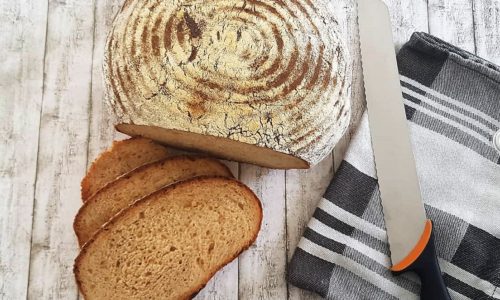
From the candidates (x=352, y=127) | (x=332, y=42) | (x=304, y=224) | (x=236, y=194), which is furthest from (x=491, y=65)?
(x=236, y=194)

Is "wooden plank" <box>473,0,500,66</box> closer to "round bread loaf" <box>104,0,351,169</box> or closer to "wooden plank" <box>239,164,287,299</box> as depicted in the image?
"round bread loaf" <box>104,0,351,169</box>

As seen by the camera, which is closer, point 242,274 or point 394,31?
point 242,274

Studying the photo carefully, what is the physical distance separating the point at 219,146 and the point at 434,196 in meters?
0.53

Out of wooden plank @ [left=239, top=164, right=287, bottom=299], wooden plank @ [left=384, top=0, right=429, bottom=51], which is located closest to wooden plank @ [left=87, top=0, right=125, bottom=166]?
wooden plank @ [left=239, top=164, right=287, bottom=299]

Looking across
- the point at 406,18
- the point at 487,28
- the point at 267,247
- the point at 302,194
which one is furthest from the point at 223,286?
the point at 487,28

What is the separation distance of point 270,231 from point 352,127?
0.33m

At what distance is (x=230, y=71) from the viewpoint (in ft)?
4.33

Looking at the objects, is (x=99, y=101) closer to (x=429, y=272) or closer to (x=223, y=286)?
(x=223, y=286)

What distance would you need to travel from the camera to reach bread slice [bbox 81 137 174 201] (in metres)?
1.52

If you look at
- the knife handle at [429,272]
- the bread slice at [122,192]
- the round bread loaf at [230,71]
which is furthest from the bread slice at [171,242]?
the knife handle at [429,272]

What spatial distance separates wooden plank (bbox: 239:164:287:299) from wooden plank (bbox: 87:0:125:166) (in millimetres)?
335

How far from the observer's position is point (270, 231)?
157 cm

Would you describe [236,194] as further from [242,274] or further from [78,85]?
[78,85]

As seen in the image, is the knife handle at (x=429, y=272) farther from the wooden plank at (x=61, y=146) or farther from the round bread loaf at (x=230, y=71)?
the wooden plank at (x=61, y=146)
